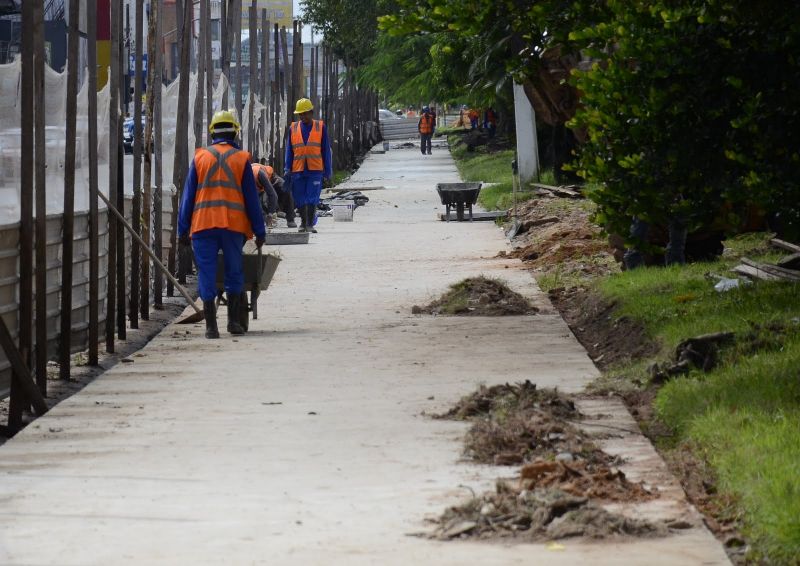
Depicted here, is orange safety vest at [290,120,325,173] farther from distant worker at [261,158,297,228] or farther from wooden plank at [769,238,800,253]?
wooden plank at [769,238,800,253]

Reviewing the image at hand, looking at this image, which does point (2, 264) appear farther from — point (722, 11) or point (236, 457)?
point (722, 11)

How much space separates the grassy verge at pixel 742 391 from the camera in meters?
6.47

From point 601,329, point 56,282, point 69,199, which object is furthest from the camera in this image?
point 601,329

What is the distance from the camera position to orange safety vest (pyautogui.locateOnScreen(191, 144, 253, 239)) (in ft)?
43.6

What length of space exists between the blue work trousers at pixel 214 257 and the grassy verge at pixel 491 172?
1636 cm

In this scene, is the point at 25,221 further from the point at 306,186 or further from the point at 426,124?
the point at 426,124

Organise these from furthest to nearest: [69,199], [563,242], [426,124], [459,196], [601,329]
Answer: [426,124]
[459,196]
[563,242]
[601,329]
[69,199]

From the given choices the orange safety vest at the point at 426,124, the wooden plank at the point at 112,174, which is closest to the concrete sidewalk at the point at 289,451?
the wooden plank at the point at 112,174

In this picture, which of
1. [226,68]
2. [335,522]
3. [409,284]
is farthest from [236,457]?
[226,68]

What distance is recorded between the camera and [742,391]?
28.9ft

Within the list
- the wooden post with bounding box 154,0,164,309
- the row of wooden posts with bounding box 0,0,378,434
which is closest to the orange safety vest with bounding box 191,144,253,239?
the row of wooden posts with bounding box 0,0,378,434

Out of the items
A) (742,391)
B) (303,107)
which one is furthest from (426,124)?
(742,391)

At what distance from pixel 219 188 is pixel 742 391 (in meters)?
5.75

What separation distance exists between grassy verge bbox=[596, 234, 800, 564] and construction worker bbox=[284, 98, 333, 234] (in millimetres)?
11039
